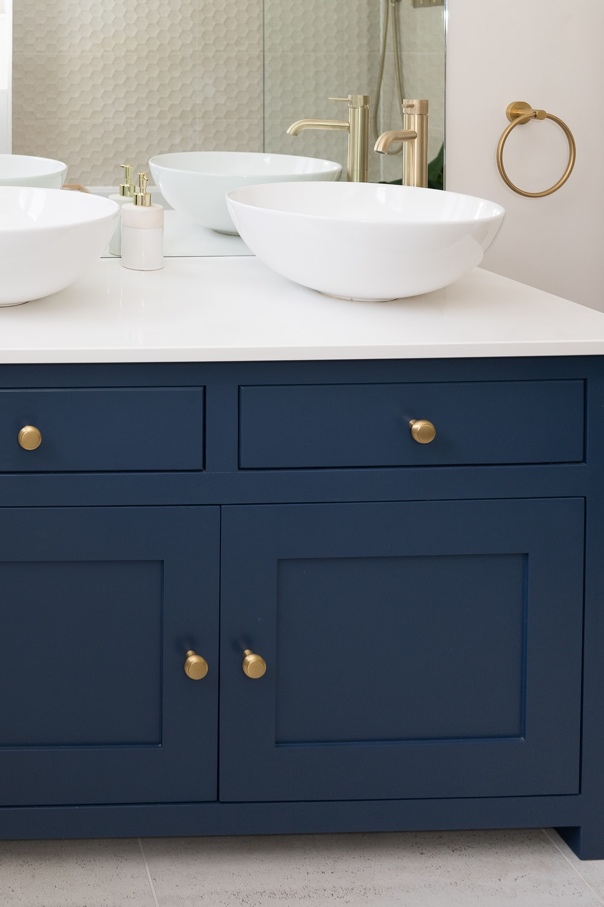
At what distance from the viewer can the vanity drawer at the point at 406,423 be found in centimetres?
144

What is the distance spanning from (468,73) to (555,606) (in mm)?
1167

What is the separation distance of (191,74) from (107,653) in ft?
3.53

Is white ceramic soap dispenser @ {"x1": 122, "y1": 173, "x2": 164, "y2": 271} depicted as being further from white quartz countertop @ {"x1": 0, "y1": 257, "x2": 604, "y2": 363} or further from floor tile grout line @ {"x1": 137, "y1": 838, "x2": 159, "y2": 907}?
floor tile grout line @ {"x1": 137, "y1": 838, "x2": 159, "y2": 907}

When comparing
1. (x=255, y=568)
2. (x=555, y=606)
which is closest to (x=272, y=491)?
(x=255, y=568)

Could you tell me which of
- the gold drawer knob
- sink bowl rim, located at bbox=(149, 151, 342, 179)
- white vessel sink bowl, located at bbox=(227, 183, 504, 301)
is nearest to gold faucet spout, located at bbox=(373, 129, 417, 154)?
sink bowl rim, located at bbox=(149, 151, 342, 179)

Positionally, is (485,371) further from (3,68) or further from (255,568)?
(3,68)

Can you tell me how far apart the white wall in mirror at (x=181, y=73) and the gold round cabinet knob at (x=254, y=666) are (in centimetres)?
97

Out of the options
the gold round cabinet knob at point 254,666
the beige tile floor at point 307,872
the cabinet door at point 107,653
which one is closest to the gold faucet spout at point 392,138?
the cabinet door at point 107,653

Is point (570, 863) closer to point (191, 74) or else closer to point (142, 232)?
point (142, 232)

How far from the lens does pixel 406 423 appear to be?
1.46 m

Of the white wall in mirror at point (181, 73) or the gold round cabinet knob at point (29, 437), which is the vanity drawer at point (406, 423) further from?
the white wall in mirror at point (181, 73)

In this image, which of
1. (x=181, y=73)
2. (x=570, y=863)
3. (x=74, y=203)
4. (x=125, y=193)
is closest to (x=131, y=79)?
(x=181, y=73)

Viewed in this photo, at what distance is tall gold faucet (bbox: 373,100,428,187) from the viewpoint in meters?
1.96

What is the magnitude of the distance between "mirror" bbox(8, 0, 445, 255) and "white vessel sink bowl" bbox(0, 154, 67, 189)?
0.02 m
